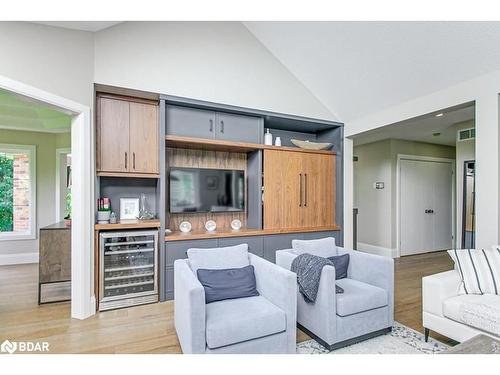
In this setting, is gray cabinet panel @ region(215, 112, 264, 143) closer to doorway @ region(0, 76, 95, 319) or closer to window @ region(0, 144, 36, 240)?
doorway @ region(0, 76, 95, 319)

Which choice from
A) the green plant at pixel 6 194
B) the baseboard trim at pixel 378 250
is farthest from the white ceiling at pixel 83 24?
the baseboard trim at pixel 378 250

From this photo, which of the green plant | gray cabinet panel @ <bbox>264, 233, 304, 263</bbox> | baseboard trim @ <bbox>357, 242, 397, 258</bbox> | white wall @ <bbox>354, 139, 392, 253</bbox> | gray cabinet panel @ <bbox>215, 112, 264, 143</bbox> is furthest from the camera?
white wall @ <bbox>354, 139, 392, 253</bbox>

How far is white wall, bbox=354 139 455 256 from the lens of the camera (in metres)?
5.60

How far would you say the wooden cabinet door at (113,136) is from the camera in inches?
123

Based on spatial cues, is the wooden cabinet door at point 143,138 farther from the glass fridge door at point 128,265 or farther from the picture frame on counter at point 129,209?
the glass fridge door at point 128,265

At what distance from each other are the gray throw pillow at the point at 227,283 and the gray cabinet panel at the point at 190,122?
1828 mm

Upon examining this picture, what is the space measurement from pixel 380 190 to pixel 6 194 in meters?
7.07

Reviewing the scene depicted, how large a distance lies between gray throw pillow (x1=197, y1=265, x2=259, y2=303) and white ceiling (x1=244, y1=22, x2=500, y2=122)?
262cm

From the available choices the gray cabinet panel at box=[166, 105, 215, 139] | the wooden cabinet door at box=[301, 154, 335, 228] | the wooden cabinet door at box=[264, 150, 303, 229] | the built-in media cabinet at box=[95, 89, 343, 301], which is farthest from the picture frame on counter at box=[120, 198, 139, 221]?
the wooden cabinet door at box=[301, 154, 335, 228]

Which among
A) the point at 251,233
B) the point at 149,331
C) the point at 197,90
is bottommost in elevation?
the point at 149,331

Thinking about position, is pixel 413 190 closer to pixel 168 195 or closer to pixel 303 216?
pixel 303 216

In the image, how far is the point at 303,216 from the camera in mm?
4062
